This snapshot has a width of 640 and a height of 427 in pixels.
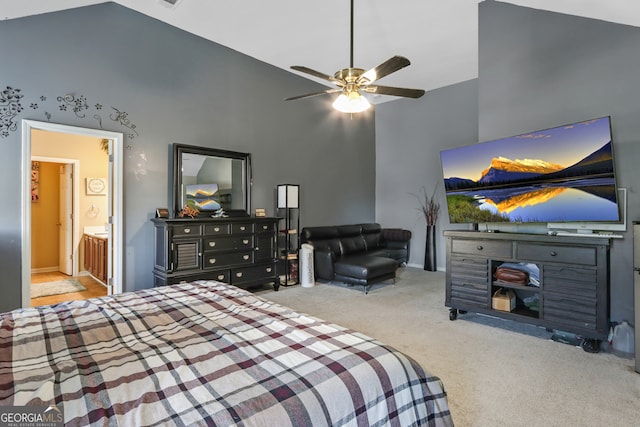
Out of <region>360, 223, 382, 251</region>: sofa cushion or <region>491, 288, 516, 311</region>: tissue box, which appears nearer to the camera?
<region>491, 288, 516, 311</region>: tissue box

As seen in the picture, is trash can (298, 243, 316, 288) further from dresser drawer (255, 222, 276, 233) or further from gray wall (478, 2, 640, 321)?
gray wall (478, 2, 640, 321)

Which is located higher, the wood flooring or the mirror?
the mirror

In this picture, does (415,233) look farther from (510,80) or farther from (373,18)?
(373,18)

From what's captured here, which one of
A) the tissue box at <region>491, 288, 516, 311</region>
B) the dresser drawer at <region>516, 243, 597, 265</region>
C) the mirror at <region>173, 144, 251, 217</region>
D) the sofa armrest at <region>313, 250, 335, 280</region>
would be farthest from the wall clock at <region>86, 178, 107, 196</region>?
the dresser drawer at <region>516, 243, 597, 265</region>

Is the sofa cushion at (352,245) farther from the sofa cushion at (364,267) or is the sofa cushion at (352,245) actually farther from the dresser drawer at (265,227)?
the dresser drawer at (265,227)

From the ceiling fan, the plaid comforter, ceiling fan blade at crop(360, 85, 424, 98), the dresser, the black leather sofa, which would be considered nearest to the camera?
the plaid comforter

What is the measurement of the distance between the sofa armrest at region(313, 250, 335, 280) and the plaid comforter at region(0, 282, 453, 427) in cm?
359

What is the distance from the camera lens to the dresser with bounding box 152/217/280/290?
3.82 m

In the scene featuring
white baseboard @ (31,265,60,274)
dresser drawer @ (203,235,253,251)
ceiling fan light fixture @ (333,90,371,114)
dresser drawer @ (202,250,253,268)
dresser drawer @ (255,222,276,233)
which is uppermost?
ceiling fan light fixture @ (333,90,371,114)

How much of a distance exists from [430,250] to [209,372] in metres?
5.82

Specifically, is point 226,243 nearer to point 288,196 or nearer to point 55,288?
point 288,196

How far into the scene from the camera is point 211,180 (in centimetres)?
458

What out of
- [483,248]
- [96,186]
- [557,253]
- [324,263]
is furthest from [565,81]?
[96,186]

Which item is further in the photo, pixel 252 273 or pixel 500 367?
pixel 252 273
